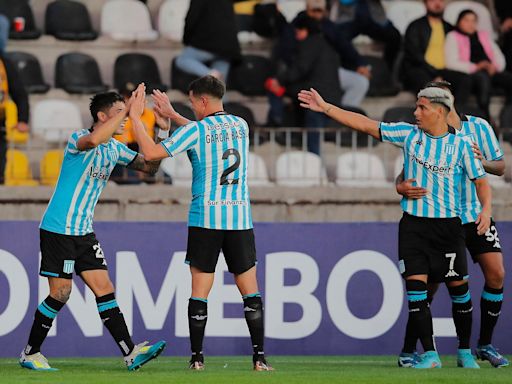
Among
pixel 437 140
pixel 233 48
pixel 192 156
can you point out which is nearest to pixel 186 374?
pixel 192 156

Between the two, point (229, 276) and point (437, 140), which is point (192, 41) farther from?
point (437, 140)

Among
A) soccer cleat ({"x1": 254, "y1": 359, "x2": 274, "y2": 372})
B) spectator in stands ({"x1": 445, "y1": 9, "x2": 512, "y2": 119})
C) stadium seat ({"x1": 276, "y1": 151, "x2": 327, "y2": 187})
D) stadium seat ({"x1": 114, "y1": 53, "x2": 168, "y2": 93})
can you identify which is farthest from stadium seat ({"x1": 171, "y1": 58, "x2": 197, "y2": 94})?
soccer cleat ({"x1": 254, "y1": 359, "x2": 274, "y2": 372})

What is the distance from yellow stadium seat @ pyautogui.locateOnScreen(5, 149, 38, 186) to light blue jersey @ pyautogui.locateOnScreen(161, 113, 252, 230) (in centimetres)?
455

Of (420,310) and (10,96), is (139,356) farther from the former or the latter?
(10,96)

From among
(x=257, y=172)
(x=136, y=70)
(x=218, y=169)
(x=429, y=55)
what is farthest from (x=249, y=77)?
(x=218, y=169)

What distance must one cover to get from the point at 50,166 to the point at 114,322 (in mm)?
4428

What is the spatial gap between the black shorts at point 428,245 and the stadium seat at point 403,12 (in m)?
7.72

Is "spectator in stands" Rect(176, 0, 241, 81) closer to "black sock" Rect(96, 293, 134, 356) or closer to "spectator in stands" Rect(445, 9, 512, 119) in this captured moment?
"spectator in stands" Rect(445, 9, 512, 119)

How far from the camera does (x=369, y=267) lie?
12.5 metres

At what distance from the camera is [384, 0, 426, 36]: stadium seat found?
1772cm

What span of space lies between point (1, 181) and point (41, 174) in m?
0.42

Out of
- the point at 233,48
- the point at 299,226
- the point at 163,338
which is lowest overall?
the point at 163,338

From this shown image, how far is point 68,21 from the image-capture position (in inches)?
666

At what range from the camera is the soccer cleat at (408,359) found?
408 inches
